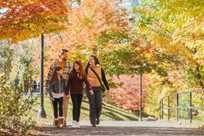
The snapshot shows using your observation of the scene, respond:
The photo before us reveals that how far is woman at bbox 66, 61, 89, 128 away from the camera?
59.7 feet

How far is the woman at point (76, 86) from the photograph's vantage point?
59.7 ft

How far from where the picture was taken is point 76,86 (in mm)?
18188

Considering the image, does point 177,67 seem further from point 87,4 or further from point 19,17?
point 19,17

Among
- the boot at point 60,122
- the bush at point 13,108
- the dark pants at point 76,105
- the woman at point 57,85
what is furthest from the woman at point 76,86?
the bush at point 13,108

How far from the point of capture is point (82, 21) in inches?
1736

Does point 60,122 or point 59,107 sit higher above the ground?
point 59,107

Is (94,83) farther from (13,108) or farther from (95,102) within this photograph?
(13,108)

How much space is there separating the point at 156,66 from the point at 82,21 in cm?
693

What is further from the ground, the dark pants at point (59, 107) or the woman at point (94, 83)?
the woman at point (94, 83)

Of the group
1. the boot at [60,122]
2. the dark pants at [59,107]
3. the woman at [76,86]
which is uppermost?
the woman at [76,86]

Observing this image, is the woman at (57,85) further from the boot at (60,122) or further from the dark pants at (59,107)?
the dark pants at (59,107)

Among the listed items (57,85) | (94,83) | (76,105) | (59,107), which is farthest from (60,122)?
(94,83)

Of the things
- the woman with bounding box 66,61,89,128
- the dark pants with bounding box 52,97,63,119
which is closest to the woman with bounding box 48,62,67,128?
the dark pants with bounding box 52,97,63,119

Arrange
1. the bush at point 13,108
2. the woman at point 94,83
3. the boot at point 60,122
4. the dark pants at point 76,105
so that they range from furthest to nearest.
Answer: the woman at point 94,83
the dark pants at point 76,105
the boot at point 60,122
the bush at point 13,108
